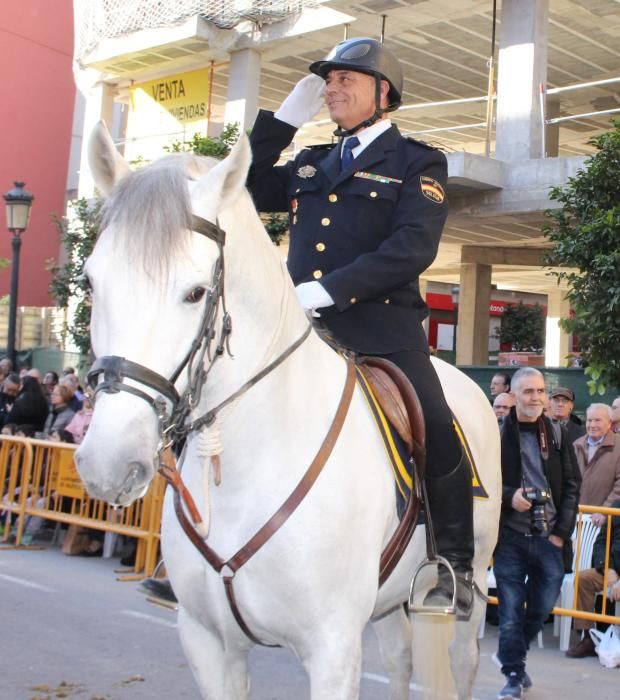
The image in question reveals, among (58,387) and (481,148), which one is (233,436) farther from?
(481,148)

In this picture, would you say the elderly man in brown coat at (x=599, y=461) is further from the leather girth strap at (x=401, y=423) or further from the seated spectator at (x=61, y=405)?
the seated spectator at (x=61, y=405)

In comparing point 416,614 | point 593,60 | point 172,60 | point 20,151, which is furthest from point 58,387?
point 20,151

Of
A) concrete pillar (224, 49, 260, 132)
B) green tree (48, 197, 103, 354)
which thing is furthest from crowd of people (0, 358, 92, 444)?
concrete pillar (224, 49, 260, 132)

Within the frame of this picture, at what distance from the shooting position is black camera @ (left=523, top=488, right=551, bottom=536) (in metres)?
6.58

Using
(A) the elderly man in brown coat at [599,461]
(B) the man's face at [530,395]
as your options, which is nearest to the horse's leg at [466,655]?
(B) the man's face at [530,395]

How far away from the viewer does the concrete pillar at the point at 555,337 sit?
2739 cm

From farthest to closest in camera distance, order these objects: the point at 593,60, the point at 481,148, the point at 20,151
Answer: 1. the point at 20,151
2. the point at 481,148
3. the point at 593,60

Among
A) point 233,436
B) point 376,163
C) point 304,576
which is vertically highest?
point 376,163

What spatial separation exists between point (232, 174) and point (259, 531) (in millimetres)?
1121

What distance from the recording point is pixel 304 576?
3.05 meters

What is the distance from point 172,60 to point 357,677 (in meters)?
18.6

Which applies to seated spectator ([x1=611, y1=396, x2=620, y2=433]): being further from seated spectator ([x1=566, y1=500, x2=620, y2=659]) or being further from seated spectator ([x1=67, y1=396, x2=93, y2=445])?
seated spectator ([x1=67, y1=396, x2=93, y2=445])

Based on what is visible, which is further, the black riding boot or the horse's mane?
Result: the black riding boot

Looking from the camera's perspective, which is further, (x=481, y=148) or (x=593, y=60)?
(x=481, y=148)
